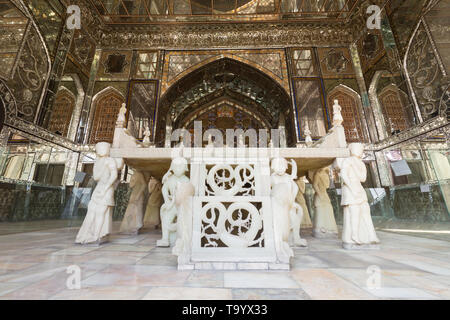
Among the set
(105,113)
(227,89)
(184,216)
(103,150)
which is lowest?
(184,216)

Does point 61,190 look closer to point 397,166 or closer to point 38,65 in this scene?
point 38,65

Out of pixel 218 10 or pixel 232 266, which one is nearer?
pixel 232 266

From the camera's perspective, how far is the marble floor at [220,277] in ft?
3.66

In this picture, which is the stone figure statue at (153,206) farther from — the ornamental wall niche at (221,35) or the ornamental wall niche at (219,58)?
the ornamental wall niche at (221,35)

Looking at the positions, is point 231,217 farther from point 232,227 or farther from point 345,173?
point 345,173

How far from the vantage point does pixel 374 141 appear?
823 centimetres

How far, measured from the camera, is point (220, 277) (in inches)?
56.2

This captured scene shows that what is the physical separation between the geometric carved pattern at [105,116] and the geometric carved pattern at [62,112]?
2.91 feet

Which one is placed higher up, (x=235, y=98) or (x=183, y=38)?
(x=183, y=38)

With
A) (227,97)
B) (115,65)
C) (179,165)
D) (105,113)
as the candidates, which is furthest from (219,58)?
(179,165)

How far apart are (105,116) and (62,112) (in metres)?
1.47

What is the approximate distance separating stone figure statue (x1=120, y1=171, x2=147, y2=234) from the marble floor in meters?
1.46
